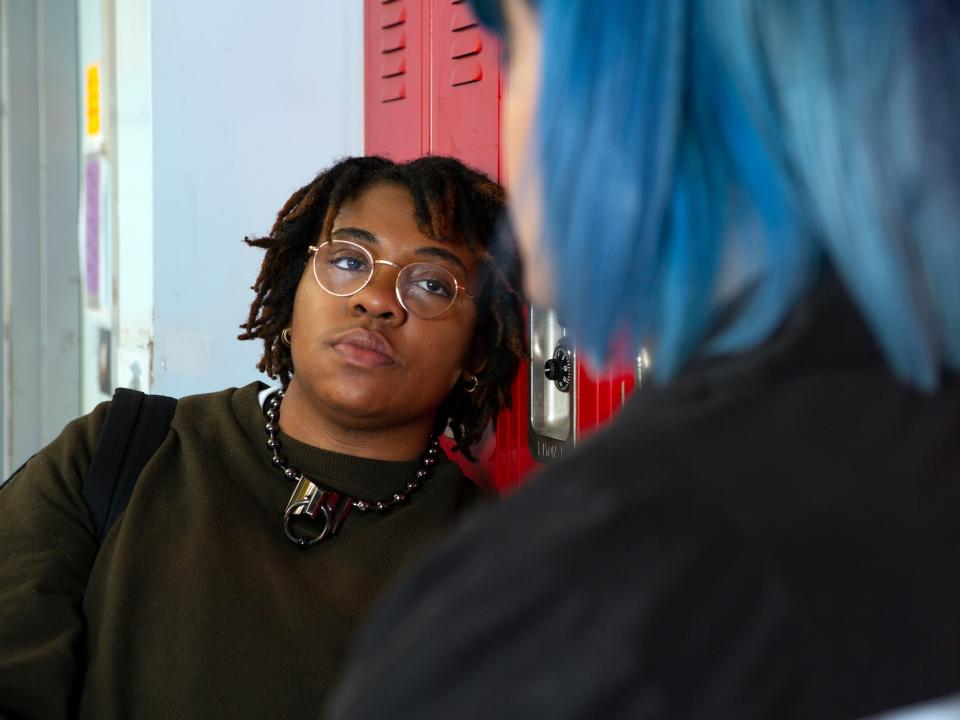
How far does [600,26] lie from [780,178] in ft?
0.39

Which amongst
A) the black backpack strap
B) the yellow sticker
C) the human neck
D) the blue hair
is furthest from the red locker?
the blue hair

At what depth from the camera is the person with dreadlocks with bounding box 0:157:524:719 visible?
147cm

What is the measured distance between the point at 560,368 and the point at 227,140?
1035 mm

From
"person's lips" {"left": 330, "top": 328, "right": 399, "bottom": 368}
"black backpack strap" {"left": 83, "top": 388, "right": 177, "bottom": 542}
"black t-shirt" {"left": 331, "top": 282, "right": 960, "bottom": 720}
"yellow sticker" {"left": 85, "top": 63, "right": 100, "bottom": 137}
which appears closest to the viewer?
"black t-shirt" {"left": 331, "top": 282, "right": 960, "bottom": 720}

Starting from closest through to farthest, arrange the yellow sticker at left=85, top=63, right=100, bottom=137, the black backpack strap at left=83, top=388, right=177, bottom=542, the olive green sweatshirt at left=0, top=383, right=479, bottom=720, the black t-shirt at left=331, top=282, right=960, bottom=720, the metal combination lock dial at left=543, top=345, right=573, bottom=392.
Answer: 1. the black t-shirt at left=331, top=282, right=960, bottom=720
2. the olive green sweatshirt at left=0, top=383, right=479, bottom=720
3. the black backpack strap at left=83, top=388, right=177, bottom=542
4. the metal combination lock dial at left=543, top=345, right=573, bottom=392
5. the yellow sticker at left=85, top=63, right=100, bottom=137

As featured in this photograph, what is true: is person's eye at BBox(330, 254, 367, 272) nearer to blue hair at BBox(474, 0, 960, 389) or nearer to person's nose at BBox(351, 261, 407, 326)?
person's nose at BBox(351, 261, 407, 326)

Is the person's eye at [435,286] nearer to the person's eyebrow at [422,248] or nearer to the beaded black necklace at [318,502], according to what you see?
the person's eyebrow at [422,248]

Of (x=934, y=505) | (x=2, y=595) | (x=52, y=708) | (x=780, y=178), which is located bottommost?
(x=52, y=708)

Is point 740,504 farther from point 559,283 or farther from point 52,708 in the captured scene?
point 52,708

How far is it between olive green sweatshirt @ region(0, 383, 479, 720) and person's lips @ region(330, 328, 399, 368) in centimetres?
16

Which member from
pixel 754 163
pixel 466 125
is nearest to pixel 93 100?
pixel 466 125

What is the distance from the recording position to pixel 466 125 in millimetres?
2078

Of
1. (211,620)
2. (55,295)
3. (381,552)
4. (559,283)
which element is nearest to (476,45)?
(381,552)

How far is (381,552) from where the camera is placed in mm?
1627
